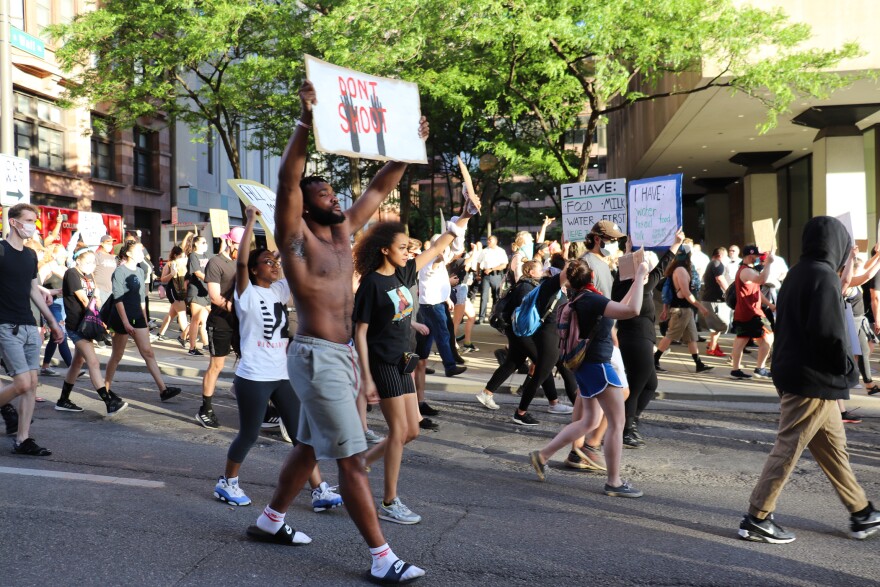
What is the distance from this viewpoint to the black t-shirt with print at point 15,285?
642cm

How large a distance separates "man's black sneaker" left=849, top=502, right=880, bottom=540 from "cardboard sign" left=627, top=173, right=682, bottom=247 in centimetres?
361

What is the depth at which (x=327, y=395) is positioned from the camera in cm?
393

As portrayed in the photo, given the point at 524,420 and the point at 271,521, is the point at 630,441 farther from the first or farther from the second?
the point at 271,521

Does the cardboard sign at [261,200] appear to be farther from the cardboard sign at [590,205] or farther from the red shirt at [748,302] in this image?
the red shirt at [748,302]

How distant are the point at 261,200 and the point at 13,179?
7842mm

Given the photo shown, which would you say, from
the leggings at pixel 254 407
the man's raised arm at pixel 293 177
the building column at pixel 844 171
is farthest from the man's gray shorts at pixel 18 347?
the building column at pixel 844 171

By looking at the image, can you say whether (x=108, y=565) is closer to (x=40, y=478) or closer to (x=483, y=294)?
(x=40, y=478)

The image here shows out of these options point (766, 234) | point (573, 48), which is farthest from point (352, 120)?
point (573, 48)

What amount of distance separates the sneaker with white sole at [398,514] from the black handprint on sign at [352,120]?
210 centimetres

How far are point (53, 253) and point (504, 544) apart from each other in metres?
10.4

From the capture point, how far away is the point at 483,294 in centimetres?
1719

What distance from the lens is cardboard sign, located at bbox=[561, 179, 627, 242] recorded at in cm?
1091

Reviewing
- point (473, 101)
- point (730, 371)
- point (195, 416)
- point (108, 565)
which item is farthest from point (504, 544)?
point (473, 101)

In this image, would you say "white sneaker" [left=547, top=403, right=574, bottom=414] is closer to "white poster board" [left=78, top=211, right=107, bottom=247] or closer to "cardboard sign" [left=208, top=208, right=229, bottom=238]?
"cardboard sign" [left=208, top=208, right=229, bottom=238]
